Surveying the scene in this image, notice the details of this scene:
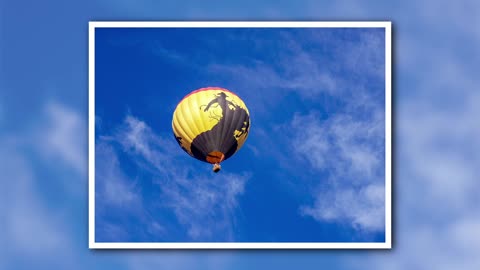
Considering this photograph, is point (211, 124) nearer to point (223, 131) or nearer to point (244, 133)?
point (223, 131)

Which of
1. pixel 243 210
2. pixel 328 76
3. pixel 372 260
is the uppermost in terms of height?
pixel 328 76

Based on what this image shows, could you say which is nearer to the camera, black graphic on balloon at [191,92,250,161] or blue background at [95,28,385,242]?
blue background at [95,28,385,242]

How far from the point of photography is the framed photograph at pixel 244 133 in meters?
6.34

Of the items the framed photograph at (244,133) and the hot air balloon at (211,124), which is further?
the hot air balloon at (211,124)

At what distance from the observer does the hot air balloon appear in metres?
6.52

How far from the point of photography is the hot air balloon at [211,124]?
652 centimetres

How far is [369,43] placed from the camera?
6.39 metres

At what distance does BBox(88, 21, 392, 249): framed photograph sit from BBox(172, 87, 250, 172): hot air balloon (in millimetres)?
14

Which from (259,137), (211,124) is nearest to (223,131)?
(211,124)

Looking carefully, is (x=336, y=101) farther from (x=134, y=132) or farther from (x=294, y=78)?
(x=134, y=132)

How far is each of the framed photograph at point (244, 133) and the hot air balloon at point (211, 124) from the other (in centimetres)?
1

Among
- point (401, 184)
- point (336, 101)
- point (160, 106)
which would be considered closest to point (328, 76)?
point (336, 101)

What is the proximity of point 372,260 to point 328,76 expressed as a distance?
1700mm

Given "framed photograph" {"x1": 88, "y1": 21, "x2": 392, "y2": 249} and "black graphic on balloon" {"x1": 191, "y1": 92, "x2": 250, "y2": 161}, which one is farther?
"black graphic on balloon" {"x1": 191, "y1": 92, "x2": 250, "y2": 161}
